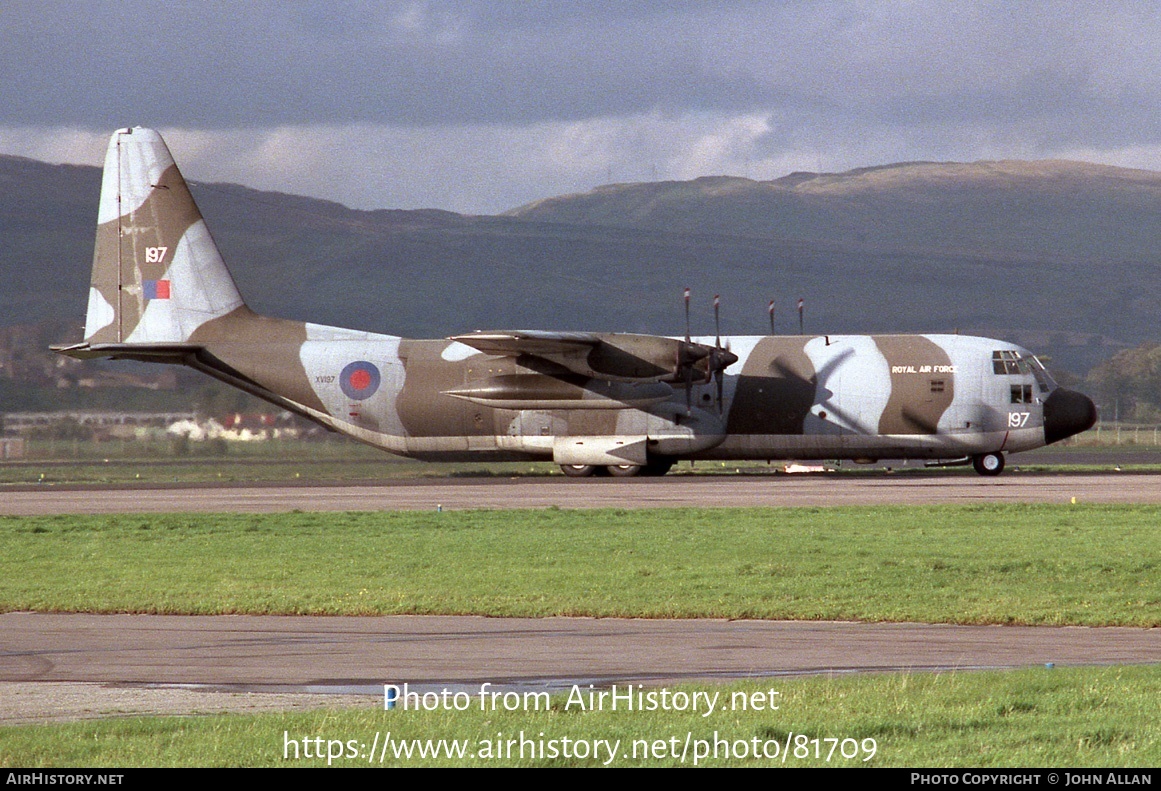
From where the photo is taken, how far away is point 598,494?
39.0 meters

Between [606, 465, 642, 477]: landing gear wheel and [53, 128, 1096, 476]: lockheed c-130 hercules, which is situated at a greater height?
[53, 128, 1096, 476]: lockheed c-130 hercules

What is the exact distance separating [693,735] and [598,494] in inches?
1115

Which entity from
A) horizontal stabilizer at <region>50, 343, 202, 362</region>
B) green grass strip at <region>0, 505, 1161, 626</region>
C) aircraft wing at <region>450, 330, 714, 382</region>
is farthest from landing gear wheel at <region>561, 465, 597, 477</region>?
green grass strip at <region>0, 505, 1161, 626</region>

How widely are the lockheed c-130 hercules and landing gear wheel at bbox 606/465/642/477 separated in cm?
8

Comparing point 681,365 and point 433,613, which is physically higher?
point 681,365

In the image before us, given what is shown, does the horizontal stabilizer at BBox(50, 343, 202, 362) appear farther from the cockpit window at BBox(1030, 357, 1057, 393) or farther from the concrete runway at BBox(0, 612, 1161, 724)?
the concrete runway at BBox(0, 612, 1161, 724)

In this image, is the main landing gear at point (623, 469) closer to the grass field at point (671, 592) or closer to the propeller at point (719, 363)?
the propeller at point (719, 363)

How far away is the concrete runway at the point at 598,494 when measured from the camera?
116 ft

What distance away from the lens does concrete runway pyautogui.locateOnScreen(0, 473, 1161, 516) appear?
116ft

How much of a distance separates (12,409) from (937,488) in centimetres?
3339

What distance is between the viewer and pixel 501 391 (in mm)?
45844

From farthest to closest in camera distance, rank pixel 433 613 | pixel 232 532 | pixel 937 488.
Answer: pixel 937 488 < pixel 232 532 < pixel 433 613
